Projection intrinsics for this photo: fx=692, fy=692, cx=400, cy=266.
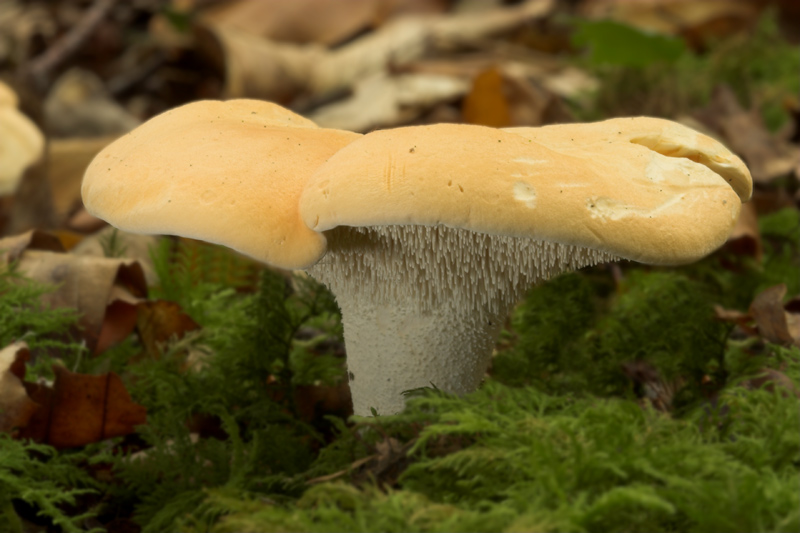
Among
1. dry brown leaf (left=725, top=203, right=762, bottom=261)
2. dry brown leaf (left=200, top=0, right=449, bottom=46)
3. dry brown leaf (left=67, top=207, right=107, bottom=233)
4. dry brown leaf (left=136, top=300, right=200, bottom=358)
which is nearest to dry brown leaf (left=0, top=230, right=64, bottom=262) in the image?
dry brown leaf (left=136, top=300, right=200, bottom=358)

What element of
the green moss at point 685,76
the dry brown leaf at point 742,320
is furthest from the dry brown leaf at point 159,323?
the green moss at point 685,76

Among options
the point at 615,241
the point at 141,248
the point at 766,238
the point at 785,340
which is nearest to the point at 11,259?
the point at 141,248

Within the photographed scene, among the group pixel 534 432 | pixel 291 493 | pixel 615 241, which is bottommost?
pixel 291 493

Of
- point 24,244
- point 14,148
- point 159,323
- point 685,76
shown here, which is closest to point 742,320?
point 159,323

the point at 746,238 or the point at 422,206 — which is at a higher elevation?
the point at 422,206

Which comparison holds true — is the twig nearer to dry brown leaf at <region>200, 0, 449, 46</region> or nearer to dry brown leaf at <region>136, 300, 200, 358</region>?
dry brown leaf at <region>200, 0, 449, 46</region>

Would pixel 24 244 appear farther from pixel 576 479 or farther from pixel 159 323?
pixel 576 479

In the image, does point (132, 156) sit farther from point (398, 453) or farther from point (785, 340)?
point (785, 340)
